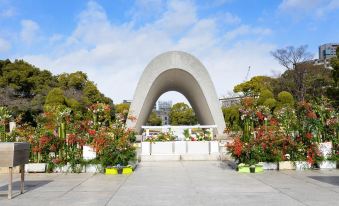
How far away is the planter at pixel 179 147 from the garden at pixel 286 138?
3845mm

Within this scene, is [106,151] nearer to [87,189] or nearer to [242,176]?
[87,189]

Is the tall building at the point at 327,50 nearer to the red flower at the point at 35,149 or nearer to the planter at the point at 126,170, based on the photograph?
the planter at the point at 126,170

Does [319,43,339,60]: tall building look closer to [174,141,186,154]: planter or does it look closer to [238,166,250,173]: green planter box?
[174,141,186,154]: planter

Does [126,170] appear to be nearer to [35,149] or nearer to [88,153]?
[88,153]

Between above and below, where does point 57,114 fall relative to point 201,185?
above

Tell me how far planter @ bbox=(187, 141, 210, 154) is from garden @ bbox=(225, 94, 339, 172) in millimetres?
3648

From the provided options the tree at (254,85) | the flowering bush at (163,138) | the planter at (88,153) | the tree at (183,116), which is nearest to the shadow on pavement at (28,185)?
the planter at (88,153)

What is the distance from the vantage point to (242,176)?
897 centimetres

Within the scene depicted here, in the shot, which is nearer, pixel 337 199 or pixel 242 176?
pixel 337 199

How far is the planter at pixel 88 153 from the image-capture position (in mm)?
10336

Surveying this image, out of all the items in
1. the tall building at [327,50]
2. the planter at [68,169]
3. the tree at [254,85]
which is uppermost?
the tall building at [327,50]

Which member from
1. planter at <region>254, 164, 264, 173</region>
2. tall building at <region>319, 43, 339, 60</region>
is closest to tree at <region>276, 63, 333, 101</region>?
planter at <region>254, 164, 264, 173</region>

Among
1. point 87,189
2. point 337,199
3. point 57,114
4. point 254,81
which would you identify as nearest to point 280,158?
point 337,199

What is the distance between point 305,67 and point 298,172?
115 feet
